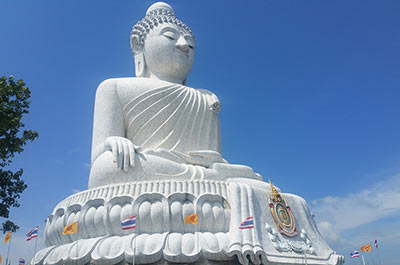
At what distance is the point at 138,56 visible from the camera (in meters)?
11.9

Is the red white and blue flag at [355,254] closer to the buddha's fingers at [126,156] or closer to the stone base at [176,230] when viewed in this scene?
the stone base at [176,230]

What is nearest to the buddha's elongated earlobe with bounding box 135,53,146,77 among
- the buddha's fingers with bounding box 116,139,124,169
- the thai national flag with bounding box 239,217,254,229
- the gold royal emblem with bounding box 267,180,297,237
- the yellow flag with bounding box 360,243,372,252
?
the buddha's fingers with bounding box 116,139,124,169

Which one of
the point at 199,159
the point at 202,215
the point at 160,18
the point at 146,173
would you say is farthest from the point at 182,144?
the point at 160,18

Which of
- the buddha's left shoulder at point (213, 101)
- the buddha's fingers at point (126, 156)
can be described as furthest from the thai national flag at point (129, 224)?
the buddha's left shoulder at point (213, 101)

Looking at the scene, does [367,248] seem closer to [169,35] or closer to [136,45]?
[169,35]

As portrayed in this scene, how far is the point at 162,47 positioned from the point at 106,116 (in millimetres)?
2897

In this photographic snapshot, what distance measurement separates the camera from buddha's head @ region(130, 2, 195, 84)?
11250mm

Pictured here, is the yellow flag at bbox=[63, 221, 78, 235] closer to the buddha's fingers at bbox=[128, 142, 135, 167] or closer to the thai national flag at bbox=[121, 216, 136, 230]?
the thai national flag at bbox=[121, 216, 136, 230]

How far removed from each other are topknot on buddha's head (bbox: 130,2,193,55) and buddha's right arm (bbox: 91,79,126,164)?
2.17 metres

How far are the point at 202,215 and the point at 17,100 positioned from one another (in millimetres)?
6501

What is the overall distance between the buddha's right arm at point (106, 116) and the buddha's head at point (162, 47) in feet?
5.50

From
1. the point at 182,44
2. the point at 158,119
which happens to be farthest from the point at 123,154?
the point at 182,44

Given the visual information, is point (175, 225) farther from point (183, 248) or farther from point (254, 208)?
point (254, 208)

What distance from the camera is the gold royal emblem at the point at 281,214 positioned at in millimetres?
7746
